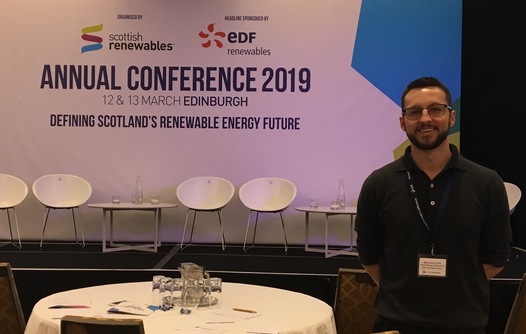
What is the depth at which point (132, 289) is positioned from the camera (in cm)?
275

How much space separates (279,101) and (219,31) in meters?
1.12

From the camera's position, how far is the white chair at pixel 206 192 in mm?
6719

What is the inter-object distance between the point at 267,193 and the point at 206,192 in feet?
2.32

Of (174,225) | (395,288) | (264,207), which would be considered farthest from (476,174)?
(174,225)

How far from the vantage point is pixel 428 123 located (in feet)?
5.69

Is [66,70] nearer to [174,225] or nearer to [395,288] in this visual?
[174,225]

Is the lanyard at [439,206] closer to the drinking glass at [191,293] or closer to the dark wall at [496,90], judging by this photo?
the drinking glass at [191,293]

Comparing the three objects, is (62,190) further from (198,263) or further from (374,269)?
(374,269)

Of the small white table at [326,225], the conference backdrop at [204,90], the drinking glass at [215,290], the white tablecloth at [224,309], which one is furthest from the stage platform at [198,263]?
the drinking glass at [215,290]

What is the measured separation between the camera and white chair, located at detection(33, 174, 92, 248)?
22.0ft

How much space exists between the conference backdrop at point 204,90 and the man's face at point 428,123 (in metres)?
5.32

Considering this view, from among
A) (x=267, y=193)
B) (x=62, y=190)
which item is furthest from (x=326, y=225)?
(x=62, y=190)

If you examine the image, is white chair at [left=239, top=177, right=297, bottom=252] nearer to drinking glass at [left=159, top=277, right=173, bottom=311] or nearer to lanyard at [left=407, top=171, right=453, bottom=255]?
drinking glass at [left=159, top=277, right=173, bottom=311]

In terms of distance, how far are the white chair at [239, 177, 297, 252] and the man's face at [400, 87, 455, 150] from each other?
16.1 ft
